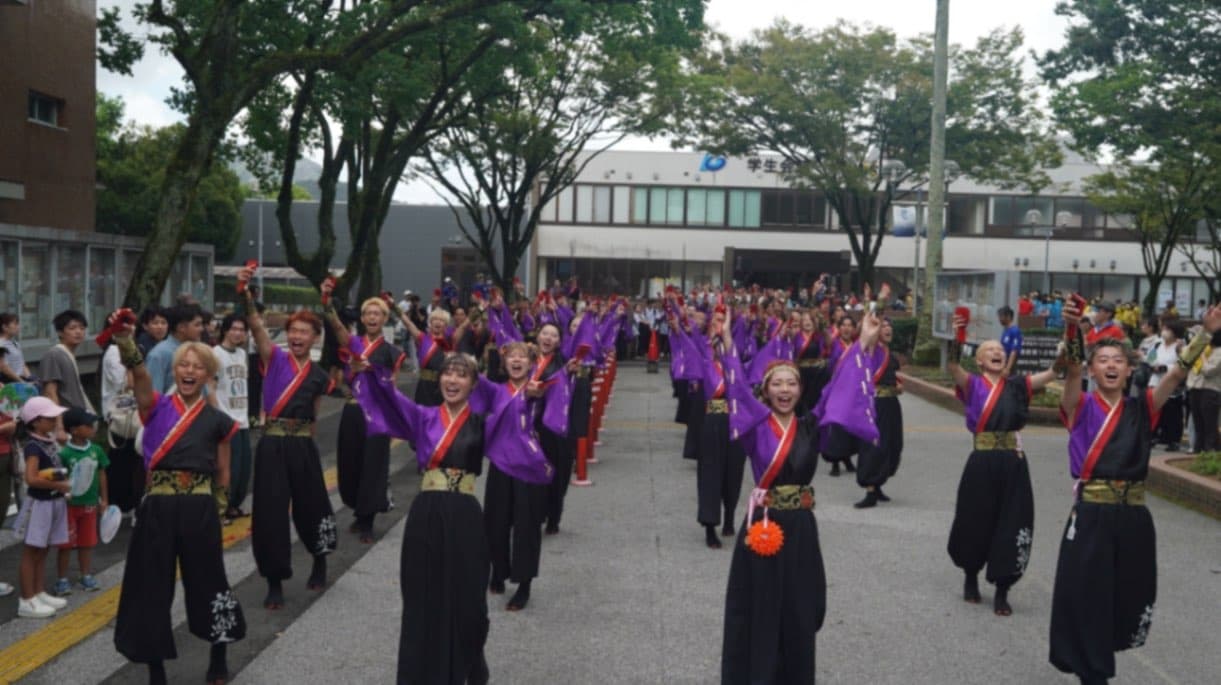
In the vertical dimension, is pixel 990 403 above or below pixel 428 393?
above

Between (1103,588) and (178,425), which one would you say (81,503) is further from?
(1103,588)

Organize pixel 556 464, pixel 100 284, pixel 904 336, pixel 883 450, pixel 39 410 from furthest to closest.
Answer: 1. pixel 904 336
2. pixel 100 284
3. pixel 883 450
4. pixel 556 464
5. pixel 39 410

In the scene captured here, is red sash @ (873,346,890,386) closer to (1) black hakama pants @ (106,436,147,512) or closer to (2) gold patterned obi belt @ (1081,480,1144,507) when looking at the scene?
(2) gold patterned obi belt @ (1081,480,1144,507)

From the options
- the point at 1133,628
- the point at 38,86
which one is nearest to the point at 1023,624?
the point at 1133,628

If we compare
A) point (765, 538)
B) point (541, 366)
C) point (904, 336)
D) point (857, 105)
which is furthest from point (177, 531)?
point (857, 105)

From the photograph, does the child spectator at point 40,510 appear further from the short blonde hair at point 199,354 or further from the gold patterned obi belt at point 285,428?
the short blonde hair at point 199,354

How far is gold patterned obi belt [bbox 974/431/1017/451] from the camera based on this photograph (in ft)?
24.4

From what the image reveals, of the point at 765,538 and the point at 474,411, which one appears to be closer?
the point at 765,538

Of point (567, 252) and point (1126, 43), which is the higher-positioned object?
point (1126, 43)

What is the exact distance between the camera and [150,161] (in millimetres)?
44938

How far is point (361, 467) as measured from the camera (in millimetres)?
9289

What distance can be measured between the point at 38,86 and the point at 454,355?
19.7 m

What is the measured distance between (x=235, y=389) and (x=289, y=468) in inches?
88.1

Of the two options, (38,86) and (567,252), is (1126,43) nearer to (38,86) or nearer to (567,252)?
(38,86)
